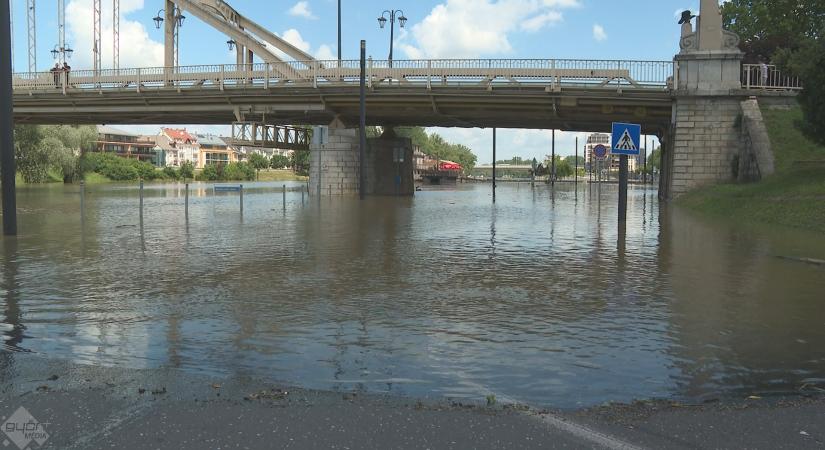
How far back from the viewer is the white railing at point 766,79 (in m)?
32.5

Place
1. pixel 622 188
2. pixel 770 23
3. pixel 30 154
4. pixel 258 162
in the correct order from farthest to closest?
pixel 258 162 < pixel 30 154 < pixel 770 23 < pixel 622 188

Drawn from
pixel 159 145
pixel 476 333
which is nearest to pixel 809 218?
pixel 476 333

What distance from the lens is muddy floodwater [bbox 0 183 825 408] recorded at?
4973 millimetres

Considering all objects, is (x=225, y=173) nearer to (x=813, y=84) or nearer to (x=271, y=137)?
(x=271, y=137)

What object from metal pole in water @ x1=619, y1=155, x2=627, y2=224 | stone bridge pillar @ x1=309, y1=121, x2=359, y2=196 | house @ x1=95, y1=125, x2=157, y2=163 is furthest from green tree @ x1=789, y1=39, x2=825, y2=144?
house @ x1=95, y1=125, x2=157, y2=163

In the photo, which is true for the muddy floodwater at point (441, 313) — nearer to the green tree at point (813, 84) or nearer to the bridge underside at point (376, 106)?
the green tree at point (813, 84)

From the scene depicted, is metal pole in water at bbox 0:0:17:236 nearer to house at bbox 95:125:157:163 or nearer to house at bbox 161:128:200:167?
house at bbox 95:125:157:163

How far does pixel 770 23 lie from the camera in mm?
45000

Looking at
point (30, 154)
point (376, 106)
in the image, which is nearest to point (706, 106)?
point (376, 106)

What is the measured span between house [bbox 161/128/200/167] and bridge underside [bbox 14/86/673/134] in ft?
457

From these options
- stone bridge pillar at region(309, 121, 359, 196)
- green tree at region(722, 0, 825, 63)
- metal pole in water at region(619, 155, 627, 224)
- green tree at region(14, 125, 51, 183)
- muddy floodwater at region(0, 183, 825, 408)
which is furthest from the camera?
green tree at region(14, 125, 51, 183)

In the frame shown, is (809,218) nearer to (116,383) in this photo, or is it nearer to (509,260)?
(509,260)

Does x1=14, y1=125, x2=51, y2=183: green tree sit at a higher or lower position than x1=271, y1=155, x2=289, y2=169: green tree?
lower

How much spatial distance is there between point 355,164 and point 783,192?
29311 millimetres
